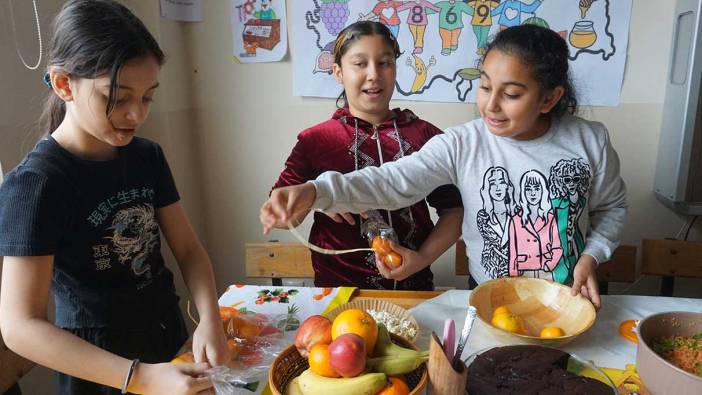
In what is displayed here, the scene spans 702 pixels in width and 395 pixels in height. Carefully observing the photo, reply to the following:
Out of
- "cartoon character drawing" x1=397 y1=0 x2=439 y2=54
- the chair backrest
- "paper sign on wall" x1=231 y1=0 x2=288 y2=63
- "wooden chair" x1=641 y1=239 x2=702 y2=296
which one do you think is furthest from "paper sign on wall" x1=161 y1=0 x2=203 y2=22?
"wooden chair" x1=641 y1=239 x2=702 y2=296

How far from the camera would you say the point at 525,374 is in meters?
0.86

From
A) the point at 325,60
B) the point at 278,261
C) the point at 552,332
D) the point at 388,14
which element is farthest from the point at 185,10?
the point at 552,332

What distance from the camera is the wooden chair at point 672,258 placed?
61.4 inches

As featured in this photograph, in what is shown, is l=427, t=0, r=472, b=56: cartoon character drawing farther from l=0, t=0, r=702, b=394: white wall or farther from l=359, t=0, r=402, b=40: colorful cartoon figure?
l=0, t=0, r=702, b=394: white wall

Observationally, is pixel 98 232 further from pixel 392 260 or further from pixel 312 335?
pixel 392 260

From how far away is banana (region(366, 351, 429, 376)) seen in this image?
75 centimetres

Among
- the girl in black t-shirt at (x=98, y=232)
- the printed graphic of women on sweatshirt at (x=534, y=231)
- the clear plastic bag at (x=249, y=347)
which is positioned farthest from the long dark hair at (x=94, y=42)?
the printed graphic of women on sweatshirt at (x=534, y=231)

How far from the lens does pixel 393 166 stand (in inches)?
51.9

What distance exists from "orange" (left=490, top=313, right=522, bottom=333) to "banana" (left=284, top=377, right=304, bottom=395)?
0.47m

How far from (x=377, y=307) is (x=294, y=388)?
43 centimetres

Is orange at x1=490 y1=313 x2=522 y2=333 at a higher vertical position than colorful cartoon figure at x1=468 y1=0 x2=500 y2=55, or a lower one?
lower

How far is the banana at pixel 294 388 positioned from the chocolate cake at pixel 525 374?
0.97 feet

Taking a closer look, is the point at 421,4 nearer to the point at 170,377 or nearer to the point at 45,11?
the point at 45,11

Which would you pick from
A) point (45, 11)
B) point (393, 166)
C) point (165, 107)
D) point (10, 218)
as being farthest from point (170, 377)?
point (165, 107)
